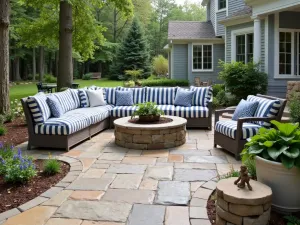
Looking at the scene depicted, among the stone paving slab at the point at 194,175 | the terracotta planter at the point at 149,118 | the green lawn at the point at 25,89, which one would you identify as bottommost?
the stone paving slab at the point at 194,175

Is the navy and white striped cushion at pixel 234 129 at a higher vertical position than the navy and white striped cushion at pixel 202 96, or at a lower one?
lower

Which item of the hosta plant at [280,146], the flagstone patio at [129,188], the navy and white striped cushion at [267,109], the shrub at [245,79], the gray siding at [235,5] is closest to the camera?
the hosta plant at [280,146]

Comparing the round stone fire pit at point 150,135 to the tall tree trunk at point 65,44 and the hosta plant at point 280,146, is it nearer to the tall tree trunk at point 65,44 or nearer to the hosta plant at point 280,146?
the hosta plant at point 280,146

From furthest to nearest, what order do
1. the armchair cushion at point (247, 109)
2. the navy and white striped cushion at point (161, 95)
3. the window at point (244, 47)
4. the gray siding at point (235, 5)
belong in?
the gray siding at point (235, 5) < the window at point (244, 47) < the navy and white striped cushion at point (161, 95) < the armchair cushion at point (247, 109)

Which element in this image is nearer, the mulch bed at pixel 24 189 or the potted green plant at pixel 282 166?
the potted green plant at pixel 282 166

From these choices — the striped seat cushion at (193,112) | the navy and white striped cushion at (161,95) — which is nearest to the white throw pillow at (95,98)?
the navy and white striped cushion at (161,95)

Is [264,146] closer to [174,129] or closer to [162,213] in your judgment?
[162,213]

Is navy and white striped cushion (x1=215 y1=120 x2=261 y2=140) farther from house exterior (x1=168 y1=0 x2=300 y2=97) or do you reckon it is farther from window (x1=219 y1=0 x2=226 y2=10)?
window (x1=219 y1=0 x2=226 y2=10)

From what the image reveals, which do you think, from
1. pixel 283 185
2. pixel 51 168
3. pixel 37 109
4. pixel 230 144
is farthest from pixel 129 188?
pixel 37 109

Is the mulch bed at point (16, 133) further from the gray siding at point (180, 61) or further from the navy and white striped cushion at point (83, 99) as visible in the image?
the gray siding at point (180, 61)

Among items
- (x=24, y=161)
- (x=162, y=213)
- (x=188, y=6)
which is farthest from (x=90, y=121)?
(x=188, y=6)

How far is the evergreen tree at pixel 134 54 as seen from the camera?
1097 inches

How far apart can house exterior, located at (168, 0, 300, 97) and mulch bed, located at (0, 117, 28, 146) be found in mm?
7639

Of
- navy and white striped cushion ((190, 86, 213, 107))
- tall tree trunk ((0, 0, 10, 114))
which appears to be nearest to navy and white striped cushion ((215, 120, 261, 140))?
navy and white striped cushion ((190, 86, 213, 107))
